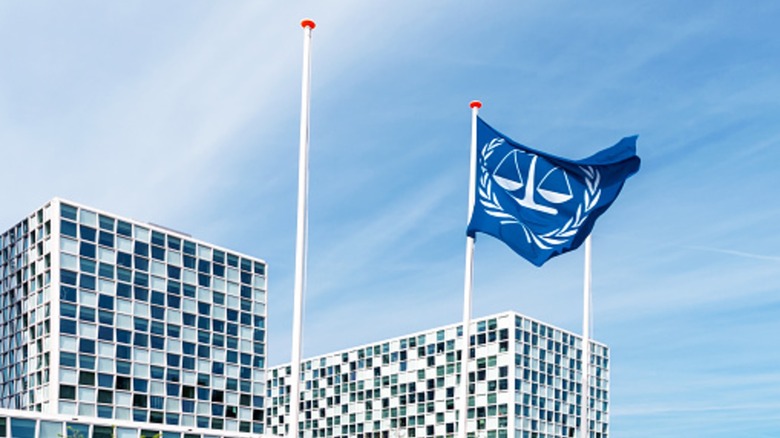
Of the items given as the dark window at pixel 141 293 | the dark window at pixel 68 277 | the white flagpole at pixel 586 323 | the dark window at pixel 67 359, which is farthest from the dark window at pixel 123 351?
the white flagpole at pixel 586 323

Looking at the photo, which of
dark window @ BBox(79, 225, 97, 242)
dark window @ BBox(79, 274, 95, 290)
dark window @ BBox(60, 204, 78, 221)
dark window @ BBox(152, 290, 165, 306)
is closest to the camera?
dark window @ BBox(60, 204, 78, 221)

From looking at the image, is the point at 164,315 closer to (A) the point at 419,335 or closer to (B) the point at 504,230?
(A) the point at 419,335

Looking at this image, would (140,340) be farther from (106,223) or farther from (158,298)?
(106,223)

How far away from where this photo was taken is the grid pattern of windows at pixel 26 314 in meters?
92.2

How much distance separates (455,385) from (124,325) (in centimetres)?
4751

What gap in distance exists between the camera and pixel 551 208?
3075 centimetres

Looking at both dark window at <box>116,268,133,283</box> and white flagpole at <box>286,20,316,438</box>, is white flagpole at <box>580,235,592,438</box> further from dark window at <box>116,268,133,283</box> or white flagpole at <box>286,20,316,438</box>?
dark window at <box>116,268,133,283</box>

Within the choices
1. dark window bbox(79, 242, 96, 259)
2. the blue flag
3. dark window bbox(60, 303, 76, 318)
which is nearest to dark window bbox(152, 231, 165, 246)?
dark window bbox(79, 242, 96, 259)

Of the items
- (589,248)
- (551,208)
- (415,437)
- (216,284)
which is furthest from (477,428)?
(551,208)

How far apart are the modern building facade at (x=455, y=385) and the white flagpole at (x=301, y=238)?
9797cm

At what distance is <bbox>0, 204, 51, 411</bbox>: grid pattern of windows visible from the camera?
92.2 meters

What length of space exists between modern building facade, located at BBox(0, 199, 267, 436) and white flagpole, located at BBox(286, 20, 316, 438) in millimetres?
70829

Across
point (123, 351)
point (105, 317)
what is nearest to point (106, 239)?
point (105, 317)

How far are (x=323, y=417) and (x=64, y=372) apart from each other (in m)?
59.6
